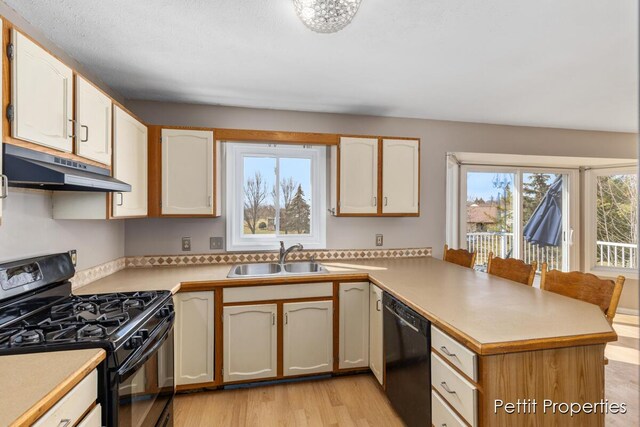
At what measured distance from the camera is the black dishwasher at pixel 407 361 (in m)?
1.57

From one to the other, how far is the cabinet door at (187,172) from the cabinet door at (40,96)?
0.97m

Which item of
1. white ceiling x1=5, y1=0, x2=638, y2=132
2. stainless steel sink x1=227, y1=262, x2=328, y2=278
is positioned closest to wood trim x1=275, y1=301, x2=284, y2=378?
stainless steel sink x1=227, y1=262, x2=328, y2=278

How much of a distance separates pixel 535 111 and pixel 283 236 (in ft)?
8.87

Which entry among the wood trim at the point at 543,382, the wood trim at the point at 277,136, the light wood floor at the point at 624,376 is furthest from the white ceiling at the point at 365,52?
the light wood floor at the point at 624,376

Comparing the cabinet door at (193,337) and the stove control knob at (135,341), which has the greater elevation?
the stove control knob at (135,341)

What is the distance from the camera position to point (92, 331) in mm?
1257

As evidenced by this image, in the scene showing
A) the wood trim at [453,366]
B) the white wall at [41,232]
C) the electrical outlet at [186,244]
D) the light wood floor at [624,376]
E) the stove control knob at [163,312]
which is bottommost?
the light wood floor at [624,376]

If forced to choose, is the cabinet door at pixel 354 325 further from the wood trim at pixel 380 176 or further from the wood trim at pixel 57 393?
the wood trim at pixel 57 393

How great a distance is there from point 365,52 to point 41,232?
210cm

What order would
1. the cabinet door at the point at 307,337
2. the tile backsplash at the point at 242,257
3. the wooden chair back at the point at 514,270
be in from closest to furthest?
the wooden chair back at the point at 514,270 → the cabinet door at the point at 307,337 → the tile backsplash at the point at 242,257

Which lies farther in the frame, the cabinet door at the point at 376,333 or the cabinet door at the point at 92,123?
the cabinet door at the point at 376,333

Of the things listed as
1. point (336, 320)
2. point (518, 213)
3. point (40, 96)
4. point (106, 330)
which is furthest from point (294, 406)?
point (518, 213)

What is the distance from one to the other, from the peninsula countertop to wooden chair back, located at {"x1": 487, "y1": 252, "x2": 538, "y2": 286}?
0.11 m

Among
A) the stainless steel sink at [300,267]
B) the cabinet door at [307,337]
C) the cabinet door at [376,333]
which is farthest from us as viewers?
the stainless steel sink at [300,267]
